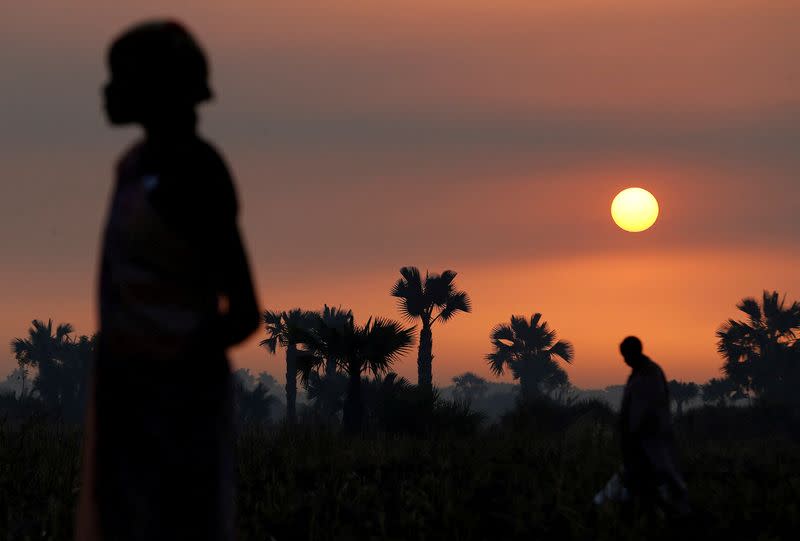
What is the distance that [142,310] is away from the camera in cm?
278

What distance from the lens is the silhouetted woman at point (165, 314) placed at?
9.14ft

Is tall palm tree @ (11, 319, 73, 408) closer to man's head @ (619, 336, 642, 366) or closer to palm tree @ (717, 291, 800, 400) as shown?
palm tree @ (717, 291, 800, 400)

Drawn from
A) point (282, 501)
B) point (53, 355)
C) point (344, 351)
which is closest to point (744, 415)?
point (344, 351)

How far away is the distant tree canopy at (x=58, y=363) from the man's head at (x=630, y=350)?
183 ft

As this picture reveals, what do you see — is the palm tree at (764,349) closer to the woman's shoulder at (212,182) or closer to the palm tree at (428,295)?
the palm tree at (428,295)

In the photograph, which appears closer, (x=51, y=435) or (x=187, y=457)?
(x=187, y=457)

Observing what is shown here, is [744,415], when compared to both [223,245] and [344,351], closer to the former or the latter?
[344,351]

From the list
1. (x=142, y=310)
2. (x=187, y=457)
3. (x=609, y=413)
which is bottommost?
(x=187, y=457)

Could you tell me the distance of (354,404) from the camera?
28.7 m

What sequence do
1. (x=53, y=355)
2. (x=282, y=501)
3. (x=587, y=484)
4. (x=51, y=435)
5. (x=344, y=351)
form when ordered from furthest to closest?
(x=53, y=355), (x=344, y=351), (x=51, y=435), (x=587, y=484), (x=282, y=501)

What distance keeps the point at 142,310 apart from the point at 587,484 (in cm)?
1035

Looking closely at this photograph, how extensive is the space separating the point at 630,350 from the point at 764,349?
51.2 m

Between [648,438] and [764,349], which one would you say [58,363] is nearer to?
[764,349]

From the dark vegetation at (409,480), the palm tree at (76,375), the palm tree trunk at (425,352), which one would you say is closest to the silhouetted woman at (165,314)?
the dark vegetation at (409,480)
